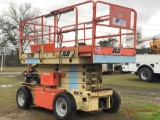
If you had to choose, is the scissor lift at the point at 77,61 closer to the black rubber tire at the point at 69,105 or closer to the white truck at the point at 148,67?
the black rubber tire at the point at 69,105

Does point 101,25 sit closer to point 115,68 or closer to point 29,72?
point 29,72

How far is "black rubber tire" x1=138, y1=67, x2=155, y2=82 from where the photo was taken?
19.4 metres

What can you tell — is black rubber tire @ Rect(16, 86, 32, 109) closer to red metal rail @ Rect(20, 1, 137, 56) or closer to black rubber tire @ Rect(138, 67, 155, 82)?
red metal rail @ Rect(20, 1, 137, 56)

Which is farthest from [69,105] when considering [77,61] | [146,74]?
[146,74]

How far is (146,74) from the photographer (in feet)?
65.3

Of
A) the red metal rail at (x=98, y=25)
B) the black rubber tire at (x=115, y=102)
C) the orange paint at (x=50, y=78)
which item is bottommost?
the black rubber tire at (x=115, y=102)

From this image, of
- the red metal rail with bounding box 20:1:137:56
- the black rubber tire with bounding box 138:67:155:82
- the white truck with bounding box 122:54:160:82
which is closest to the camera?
the red metal rail with bounding box 20:1:137:56

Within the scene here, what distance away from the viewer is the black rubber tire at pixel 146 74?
19438mm

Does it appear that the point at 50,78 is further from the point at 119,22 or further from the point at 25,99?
the point at 119,22

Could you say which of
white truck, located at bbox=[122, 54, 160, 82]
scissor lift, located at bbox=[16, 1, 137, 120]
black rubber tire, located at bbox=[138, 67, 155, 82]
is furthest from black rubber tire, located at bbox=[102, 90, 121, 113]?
black rubber tire, located at bbox=[138, 67, 155, 82]

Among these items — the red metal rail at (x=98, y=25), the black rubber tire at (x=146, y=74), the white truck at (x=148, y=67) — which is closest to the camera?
the red metal rail at (x=98, y=25)

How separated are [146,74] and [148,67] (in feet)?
1.70

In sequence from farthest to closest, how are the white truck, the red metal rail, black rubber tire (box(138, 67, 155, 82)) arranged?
1. black rubber tire (box(138, 67, 155, 82))
2. the white truck
3. the red metal rail

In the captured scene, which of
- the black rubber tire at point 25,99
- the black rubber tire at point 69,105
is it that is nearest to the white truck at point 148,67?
the black rubber tire at point 25,99
